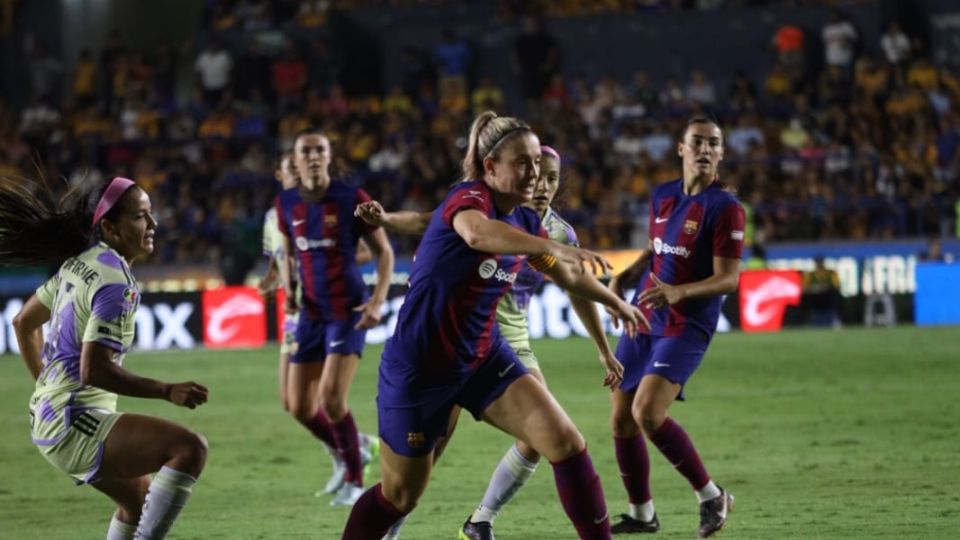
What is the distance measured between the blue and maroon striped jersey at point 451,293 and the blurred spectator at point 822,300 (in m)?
18.2

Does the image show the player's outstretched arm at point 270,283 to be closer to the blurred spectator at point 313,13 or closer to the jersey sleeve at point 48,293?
the jersey sleeve at point 48,293

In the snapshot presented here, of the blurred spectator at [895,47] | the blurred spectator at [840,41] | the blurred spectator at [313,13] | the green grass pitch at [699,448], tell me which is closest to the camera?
the green grass pitch at [699,448]

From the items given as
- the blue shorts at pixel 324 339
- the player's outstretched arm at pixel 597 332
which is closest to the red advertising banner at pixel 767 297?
the blue shorts at pixel 324 339

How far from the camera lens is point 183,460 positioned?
267 inches

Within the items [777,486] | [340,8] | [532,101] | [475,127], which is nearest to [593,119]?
[532,101]

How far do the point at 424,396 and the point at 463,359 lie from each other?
0.23 meters

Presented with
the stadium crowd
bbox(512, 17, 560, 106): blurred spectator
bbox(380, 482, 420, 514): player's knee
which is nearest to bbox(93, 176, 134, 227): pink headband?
bbox(380, 482, 420, 514): player's knee

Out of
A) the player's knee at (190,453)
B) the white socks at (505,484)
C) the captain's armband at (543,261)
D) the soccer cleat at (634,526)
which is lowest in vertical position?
the soccer cleat at (634,526)

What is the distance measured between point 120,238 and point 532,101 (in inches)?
Answer: 937

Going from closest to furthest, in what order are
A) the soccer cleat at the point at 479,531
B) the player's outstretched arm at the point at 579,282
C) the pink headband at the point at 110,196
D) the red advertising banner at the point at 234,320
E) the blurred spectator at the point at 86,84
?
the player's outstretched arm at the point at 579,282, the pink headband at the point at 110,196, the soccer cleat at the point at 479,531, the red advertising banner at the point at 234,320, the blurred spectator at the point at 86,84

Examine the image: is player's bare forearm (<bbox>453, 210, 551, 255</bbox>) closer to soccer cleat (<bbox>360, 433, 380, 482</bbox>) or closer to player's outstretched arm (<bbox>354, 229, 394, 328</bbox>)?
player's outstretched arm (<bbox>354, 229, 394, 328</bbox>)

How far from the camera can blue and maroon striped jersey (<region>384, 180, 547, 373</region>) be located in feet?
21.8

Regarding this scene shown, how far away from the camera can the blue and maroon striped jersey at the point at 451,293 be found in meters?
6.66

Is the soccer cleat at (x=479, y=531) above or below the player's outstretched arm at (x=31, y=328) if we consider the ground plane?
below
